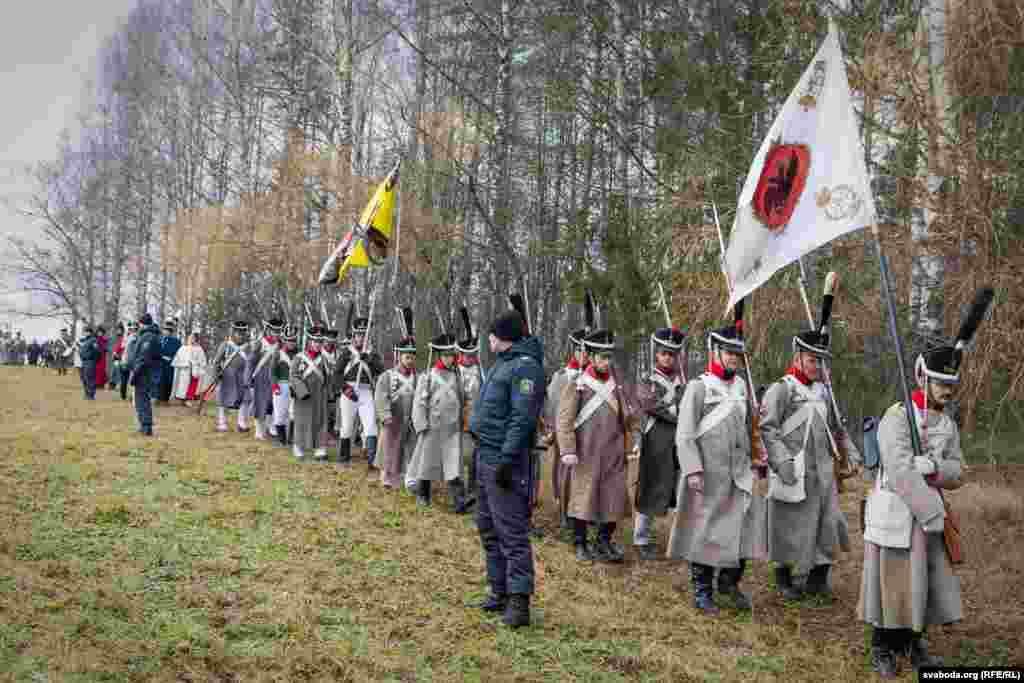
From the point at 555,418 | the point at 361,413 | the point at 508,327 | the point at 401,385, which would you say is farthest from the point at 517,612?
the point at 361,413

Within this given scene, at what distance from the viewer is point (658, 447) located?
9.67 meters

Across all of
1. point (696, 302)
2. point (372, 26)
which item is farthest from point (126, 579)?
point (372, 26)

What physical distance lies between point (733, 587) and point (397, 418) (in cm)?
591

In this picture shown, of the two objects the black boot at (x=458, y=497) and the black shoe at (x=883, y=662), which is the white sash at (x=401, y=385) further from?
the black shoe at (x=883, y=662)

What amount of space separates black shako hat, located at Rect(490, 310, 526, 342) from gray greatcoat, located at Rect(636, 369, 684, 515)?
3056 millimetres

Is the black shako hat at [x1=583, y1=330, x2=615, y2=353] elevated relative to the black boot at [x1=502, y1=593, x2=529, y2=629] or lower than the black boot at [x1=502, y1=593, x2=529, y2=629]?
elevated

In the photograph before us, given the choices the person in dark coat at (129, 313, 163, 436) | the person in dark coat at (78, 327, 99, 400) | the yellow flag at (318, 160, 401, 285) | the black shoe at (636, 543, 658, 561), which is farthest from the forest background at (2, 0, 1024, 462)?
the person in dark coat at (78, 327, 99, 400)

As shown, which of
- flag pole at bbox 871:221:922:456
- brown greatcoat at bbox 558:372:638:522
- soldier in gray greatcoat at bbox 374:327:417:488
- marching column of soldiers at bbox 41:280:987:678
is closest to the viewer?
flag pole at bbox 871:221:922:456

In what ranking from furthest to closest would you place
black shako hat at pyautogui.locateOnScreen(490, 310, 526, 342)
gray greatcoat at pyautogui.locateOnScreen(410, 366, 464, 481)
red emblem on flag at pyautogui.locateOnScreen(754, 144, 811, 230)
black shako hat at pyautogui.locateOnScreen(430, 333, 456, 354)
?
black shako hat at pyautogui.locateOnScreen(430, 333, 456, 354) → gray greatcoat at pyautogui.locateOnScreen(410, 366, 464, 481) → black shako hat at pyautogui.locateOnScreen(490, 310, 526, 342) → red emblem on flag at pyautogui.locateOnScreen(754, 144, 811, 230)

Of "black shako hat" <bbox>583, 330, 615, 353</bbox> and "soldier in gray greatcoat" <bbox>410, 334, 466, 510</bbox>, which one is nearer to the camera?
"black shako hat" <bbox>583, 330, 615, 353</bbox>

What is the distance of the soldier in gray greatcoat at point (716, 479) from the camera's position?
7.51 meters

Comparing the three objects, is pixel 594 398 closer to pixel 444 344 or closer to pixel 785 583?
pixel 785 583

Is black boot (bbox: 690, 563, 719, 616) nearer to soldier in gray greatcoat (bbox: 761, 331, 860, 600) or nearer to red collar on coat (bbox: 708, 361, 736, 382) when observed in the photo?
soldier in gray greatcoat (bbox: 761, 331, 860, 600)

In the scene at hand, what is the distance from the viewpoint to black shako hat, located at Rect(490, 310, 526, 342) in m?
6.94
